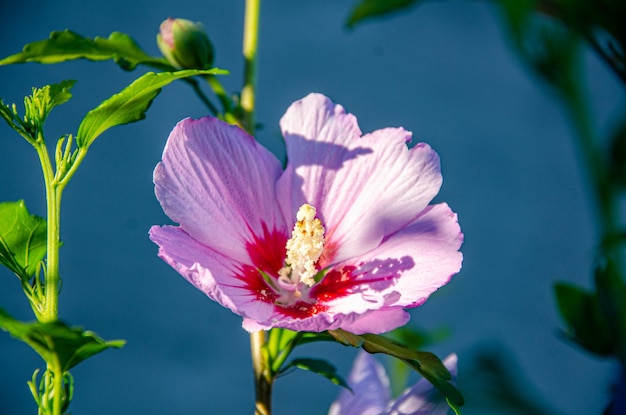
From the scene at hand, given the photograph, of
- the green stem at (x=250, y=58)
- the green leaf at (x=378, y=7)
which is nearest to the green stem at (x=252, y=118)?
the green stem at (x=250, y=58)

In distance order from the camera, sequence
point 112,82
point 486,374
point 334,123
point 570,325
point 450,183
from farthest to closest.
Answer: point 450,183 → point 112,82 → point 334,123 → point 570,325 → point 486,374

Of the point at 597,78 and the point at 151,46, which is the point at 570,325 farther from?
the point at 597,78

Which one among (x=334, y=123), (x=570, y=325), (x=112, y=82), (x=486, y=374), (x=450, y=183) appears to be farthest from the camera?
(x=450, y=183)

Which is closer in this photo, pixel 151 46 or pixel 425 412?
pixel 425 412

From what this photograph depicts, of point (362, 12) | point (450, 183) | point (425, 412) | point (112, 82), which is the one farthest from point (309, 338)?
point (450, 183)

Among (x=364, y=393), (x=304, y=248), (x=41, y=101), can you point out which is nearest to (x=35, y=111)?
(x=41, y=101)

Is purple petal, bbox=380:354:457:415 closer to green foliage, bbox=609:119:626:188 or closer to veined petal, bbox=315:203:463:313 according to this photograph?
veined petal, bbox=315:203:463:313
